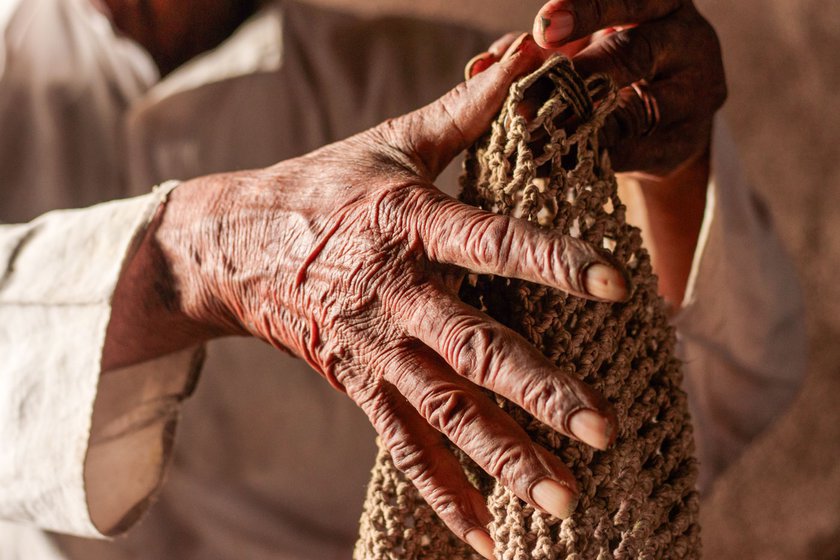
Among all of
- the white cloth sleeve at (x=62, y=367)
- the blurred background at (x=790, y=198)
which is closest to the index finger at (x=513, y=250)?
the white cloth sleeve at (x=62, y=367)

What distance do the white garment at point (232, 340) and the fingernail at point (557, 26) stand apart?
258mm

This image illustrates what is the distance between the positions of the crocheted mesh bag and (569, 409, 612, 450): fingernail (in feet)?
0.20

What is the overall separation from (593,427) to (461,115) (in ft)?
0.57

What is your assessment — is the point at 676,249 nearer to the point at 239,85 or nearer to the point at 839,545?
the point at 239,85

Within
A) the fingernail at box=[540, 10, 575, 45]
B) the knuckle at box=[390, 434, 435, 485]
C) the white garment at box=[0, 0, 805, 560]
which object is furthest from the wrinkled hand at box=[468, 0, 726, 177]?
the knuckle at box=[390, 434, 435, 485]

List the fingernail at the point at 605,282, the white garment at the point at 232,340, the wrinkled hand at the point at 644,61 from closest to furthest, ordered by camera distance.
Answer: the fingernail at the point at 605,282
the wrinkled hand at the point at 644,61
the white garment at the point at 232,340

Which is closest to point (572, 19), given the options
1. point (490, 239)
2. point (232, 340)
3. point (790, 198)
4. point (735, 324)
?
point (490, 239)

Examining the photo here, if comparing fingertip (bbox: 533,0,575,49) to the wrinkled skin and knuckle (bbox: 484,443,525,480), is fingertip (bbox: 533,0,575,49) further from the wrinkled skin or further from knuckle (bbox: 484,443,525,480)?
knuckle (bbox: 484,443,525,480)

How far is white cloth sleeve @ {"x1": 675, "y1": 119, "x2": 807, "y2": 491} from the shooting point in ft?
1.98

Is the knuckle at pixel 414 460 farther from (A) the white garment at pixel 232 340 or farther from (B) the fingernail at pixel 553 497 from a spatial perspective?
(A) the white garment at pixel 232 340

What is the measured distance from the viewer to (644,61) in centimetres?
44

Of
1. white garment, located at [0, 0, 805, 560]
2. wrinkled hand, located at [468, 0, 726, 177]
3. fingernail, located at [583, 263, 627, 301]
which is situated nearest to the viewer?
fingernail, located at [583, 263, 627, 301]

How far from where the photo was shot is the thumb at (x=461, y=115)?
37cm

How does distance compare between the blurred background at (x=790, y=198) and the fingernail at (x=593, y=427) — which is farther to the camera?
the blurred background at (x=790, y=198)
